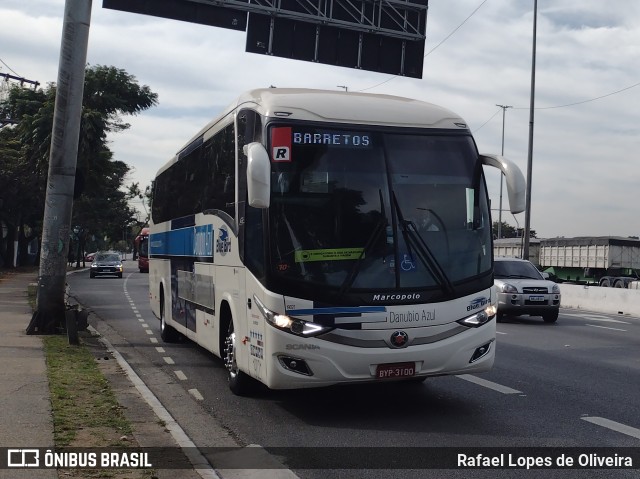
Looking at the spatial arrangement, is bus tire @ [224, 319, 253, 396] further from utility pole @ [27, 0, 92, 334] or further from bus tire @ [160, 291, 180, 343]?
utility pole @ [27, 0, 92, 334]

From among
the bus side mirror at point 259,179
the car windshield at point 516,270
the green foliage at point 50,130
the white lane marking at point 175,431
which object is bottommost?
the white lane marking at point 175,431

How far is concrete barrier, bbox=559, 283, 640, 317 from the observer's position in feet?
83.5

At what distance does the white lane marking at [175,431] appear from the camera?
6258 mm

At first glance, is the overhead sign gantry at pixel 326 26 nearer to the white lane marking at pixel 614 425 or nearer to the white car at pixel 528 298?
the white car at pixel 528 298

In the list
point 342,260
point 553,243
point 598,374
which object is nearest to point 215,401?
point 342,260

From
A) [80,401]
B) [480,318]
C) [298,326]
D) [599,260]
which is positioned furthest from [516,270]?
[599,260]

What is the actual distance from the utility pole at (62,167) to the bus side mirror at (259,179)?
849 cm

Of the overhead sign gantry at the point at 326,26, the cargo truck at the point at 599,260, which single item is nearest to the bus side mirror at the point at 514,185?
the overhead sign gantry at the point at 326,26

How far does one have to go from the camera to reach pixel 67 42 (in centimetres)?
1483

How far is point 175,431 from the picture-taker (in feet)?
24.7

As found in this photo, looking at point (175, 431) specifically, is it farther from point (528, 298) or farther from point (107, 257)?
point (107, 257)

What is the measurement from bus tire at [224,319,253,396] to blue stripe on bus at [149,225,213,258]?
1423 millimetres

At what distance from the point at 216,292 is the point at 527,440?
177 inches

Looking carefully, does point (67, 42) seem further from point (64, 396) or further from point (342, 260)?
point (342, 260)
